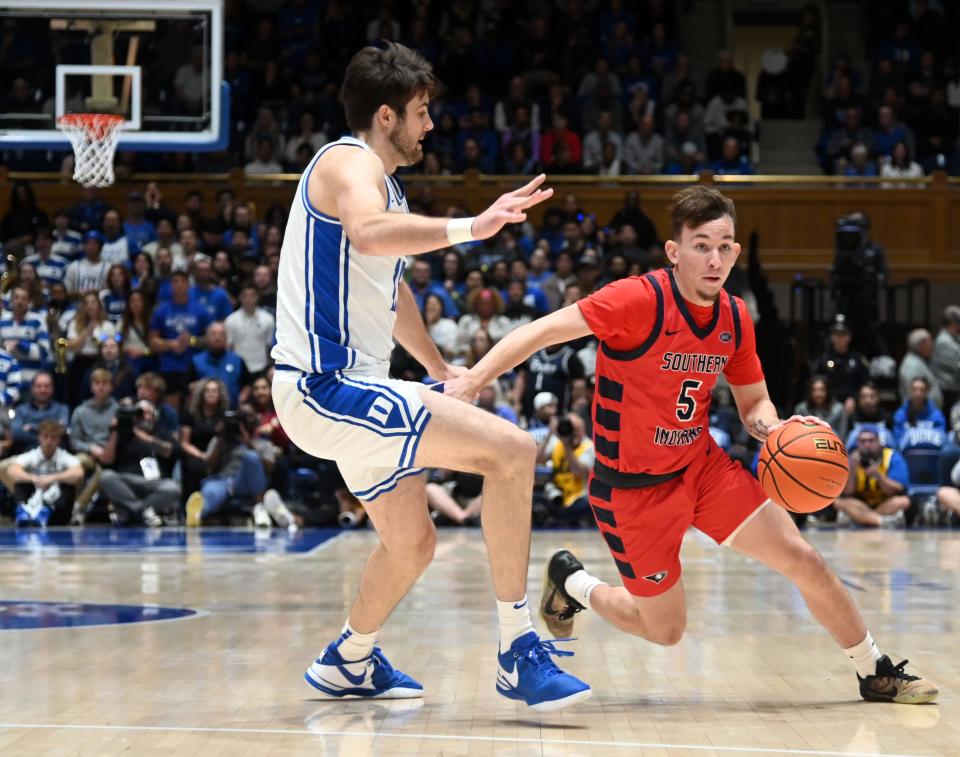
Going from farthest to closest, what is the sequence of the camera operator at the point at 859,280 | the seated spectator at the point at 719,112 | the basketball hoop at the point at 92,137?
the seated spectator at the point at 719,112
the camera operator at the point at 859,280
the basketball hoop at the point at 92,137

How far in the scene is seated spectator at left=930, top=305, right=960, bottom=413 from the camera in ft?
51.5

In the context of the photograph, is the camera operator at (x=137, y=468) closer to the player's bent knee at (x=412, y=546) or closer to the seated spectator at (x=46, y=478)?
the seated spectator at (x=46, y=478)

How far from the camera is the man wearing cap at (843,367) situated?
49.3 ft

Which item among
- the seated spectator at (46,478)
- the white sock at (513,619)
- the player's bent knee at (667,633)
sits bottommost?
the seated spectator at (46,478)

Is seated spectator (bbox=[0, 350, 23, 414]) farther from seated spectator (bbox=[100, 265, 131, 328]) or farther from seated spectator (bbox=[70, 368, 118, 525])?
seated spectator (bbox=[100, 265, 131, 328])

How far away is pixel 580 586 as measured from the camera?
5.75 m

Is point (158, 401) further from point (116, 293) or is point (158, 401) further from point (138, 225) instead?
point (138, 225)

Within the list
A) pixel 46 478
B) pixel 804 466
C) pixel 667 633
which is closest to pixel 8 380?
pixel 46 478

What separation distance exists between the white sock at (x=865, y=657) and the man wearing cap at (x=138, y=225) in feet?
42.7

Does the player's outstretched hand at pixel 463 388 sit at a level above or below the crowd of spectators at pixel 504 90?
below

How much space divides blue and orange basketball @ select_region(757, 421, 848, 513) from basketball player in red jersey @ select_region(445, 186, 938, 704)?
0.08 metres

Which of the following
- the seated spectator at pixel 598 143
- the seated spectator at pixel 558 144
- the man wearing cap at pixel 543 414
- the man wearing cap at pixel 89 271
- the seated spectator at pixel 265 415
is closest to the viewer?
the man wearing cap at pixel 543 414

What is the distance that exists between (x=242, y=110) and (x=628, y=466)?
52.4 feet

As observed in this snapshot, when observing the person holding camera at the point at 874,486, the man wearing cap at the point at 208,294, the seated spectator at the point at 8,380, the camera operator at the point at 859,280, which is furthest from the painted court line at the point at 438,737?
the camera operator at the point at 859,280
